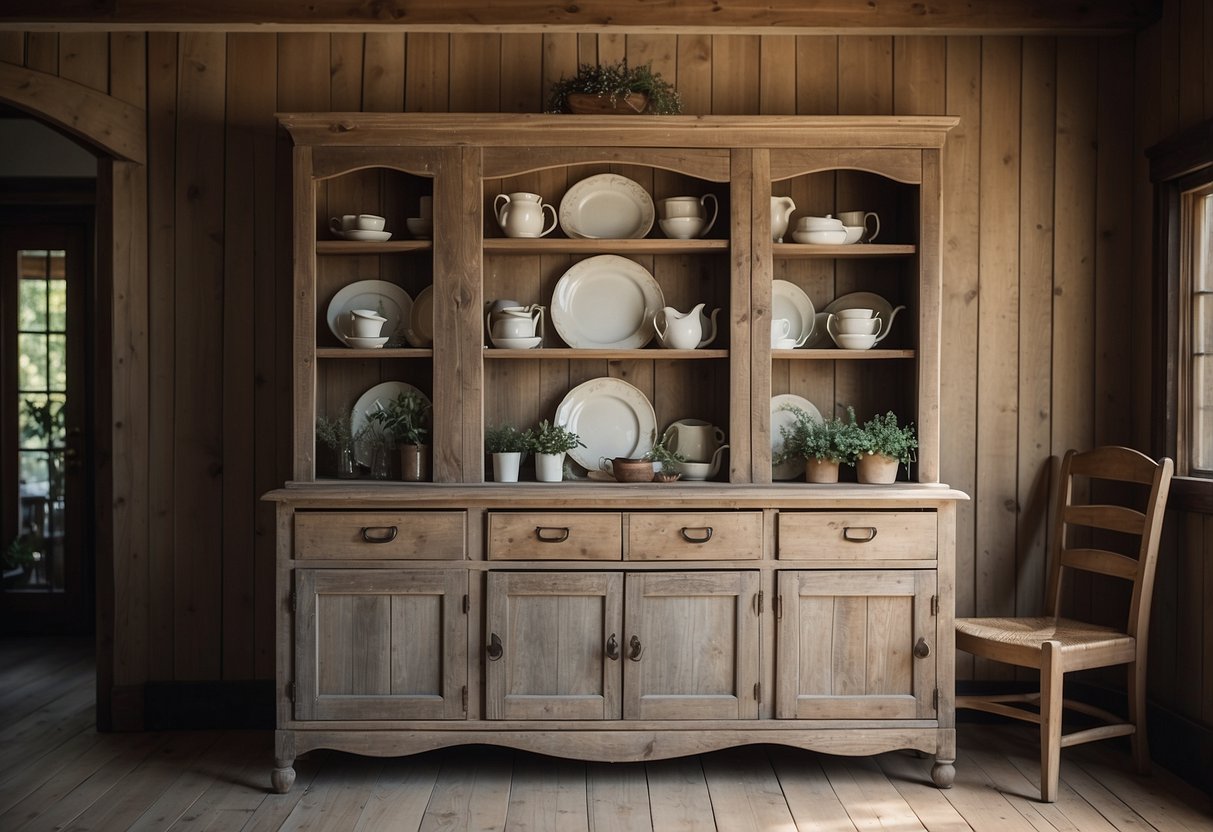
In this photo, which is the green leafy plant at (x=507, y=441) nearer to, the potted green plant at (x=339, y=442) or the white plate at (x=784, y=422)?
the potted green plant at (x=339, y=442)

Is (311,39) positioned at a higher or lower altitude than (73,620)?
higher

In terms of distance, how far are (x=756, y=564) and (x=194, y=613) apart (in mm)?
2175

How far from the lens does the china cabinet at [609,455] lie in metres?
3.21

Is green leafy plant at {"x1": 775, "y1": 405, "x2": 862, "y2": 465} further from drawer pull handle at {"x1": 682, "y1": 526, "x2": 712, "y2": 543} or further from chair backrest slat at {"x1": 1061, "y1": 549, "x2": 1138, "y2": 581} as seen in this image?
chair backrest slat at {"x1": 1061, "y1": 549, "x2": 1138, "y2": 581}

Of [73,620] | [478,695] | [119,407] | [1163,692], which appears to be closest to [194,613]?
[119,407]

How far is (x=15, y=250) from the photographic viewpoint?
5258 millimetres

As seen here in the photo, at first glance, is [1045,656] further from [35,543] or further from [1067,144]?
[35,543]

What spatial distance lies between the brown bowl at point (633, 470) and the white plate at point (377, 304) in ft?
3.23

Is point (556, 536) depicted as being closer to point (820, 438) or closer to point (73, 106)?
point (820, 438)

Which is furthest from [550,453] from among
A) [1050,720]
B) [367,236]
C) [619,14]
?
[1050,720]

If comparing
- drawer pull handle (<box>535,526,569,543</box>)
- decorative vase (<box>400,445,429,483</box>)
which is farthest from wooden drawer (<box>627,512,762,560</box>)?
decorative vase (<box>400,445,429,483</box>)

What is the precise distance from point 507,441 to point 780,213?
4.26 ft

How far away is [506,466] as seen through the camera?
138 inches

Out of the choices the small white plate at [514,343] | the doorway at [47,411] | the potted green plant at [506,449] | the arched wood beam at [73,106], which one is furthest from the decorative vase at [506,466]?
the doorway at [47,411]
